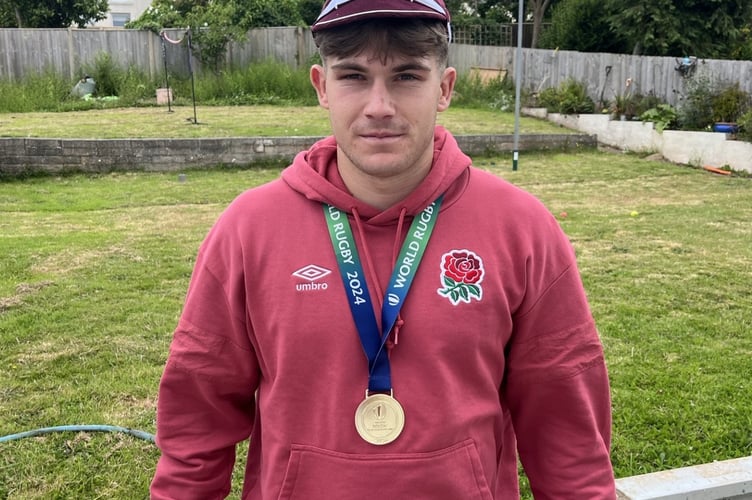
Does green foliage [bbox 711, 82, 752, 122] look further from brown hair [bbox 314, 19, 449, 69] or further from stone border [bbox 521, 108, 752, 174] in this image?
brown hair [bbox 314, 19, 449, 69]

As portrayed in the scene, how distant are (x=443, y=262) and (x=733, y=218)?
8.36 meters

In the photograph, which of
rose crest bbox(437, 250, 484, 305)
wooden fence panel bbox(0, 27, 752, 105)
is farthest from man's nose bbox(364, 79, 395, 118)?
wooden fence panel bbox(0, 27, 752, 105)

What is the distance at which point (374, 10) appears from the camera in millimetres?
1506

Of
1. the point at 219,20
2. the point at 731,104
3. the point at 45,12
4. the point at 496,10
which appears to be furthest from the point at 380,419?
the point at 496,10

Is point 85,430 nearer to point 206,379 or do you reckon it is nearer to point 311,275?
point 206,379

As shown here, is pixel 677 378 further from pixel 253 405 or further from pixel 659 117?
pixel 659 117

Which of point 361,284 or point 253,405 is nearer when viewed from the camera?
point 361,284

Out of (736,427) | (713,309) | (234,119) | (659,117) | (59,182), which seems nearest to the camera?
(736,427)

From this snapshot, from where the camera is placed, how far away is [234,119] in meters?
16.7

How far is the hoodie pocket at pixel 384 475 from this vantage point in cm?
147

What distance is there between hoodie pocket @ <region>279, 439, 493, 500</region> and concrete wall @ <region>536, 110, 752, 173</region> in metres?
13.0

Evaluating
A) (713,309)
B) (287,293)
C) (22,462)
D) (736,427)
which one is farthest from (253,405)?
(713,309)

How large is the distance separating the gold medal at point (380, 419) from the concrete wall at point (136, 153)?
11.6 metres

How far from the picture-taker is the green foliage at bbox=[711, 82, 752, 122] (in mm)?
13953
